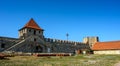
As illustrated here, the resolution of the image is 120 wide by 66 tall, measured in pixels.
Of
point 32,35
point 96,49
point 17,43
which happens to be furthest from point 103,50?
point 17,43

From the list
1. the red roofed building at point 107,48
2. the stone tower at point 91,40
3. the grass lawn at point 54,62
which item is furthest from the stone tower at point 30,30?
the stone tower at point 91,40

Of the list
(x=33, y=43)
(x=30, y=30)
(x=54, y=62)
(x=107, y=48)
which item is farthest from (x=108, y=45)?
(x=54, y=62)

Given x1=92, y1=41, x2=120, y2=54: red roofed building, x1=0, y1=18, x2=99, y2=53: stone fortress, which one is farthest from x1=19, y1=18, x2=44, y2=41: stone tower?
x1=92, y1=41, x2=120, y2=54: red roofed building

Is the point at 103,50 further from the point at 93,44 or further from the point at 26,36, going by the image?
the point at 26,36

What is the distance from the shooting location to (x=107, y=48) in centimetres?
5753

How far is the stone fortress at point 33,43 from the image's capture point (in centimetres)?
4262

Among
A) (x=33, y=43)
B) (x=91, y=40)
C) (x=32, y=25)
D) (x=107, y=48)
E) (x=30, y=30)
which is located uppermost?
(x=32, y=25)

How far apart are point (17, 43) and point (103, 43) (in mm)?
32913

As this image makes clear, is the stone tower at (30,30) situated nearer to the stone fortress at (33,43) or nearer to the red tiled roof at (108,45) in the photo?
the stone fortress at (33,43)

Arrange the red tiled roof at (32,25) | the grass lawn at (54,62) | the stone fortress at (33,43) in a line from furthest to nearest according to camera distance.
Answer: the red tiled roof at (32,25), the stone fortress at (33,43), the grass lawn at (54,62)

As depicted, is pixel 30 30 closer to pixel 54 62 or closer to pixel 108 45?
pixel 108 45

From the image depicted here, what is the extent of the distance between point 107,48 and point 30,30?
26.5m

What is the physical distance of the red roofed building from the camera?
55.4 metres

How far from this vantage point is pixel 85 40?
7000cm
